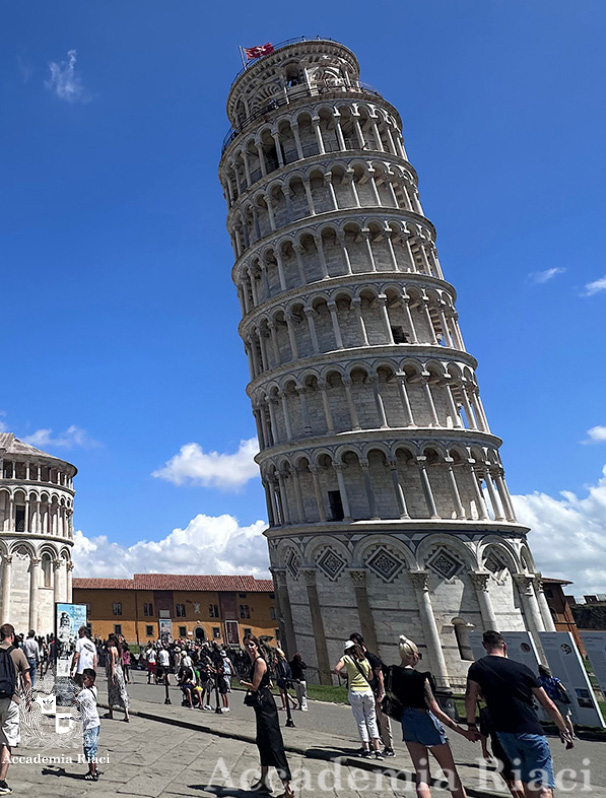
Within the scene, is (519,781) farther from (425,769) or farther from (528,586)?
(528,586)

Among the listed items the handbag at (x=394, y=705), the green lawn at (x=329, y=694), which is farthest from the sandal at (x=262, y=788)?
the green lawn at (x=329, y=694)

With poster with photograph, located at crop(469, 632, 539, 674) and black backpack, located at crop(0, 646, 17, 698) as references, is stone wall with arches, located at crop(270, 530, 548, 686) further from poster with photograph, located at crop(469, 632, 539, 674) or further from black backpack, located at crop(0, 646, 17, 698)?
black backpack, located at crop(0, 646, 17, 698)

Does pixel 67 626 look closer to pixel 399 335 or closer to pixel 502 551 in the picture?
pixel 502 551

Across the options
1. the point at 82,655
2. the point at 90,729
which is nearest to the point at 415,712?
the point at 90,729

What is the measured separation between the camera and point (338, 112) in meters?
31.2

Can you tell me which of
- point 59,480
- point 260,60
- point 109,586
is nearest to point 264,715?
point 260,60

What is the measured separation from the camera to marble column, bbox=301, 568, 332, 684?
22.8m

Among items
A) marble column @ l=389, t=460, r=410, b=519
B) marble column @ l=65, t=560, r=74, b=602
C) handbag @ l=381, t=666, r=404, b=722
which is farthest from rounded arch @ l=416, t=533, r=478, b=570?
marble column @ l=65, t=560, r=74, b=602

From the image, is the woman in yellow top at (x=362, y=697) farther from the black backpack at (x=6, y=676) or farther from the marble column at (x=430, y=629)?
the marble column at (x=430, y=629)

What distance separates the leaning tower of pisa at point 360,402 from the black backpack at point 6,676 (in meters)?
17.2

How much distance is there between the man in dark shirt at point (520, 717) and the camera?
204 inches

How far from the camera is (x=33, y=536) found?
1868 inches

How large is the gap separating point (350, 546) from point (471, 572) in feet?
17.8

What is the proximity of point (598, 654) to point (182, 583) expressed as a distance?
171 feet
